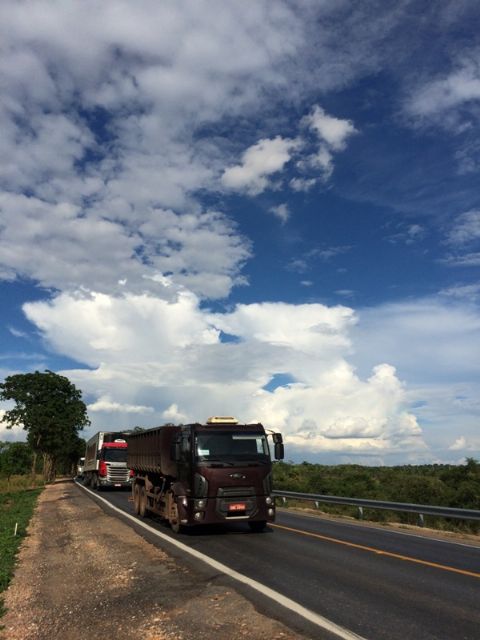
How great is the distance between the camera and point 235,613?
654 cm

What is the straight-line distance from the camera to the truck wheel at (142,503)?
1776 cm

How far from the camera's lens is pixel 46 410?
161 feet

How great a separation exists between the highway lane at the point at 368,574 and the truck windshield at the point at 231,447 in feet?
6.27

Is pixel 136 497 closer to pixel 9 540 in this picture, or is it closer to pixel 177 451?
pixel 9 540

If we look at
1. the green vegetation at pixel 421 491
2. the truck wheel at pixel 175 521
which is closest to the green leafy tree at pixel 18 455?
the green vegetation at pixel 421 491

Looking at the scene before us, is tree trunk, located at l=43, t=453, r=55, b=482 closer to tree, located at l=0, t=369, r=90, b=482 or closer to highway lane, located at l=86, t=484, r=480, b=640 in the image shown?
Result: tree, located at l=0, t=369, r=90, b=482

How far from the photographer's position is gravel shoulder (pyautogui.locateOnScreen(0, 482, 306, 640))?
6059 mm

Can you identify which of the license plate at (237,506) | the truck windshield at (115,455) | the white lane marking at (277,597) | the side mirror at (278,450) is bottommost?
the white lane marking at (277,597)

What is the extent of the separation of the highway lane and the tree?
1472 inches

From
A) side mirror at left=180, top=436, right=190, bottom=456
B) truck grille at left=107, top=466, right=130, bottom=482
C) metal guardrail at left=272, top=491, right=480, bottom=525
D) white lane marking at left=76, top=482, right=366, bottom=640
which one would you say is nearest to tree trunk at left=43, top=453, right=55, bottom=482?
truck grille at left=107, top=466, right=130, bottom=482

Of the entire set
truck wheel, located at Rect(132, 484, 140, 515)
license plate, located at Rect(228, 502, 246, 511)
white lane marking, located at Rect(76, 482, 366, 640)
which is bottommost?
white lane marking, located at Rect(76, 482, 366, 640)

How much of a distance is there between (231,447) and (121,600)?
629cm

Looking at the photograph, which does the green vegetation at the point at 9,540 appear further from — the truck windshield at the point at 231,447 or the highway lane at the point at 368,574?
the truck windshield at the point at 231,447

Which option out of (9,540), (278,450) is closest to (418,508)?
(278,450)
